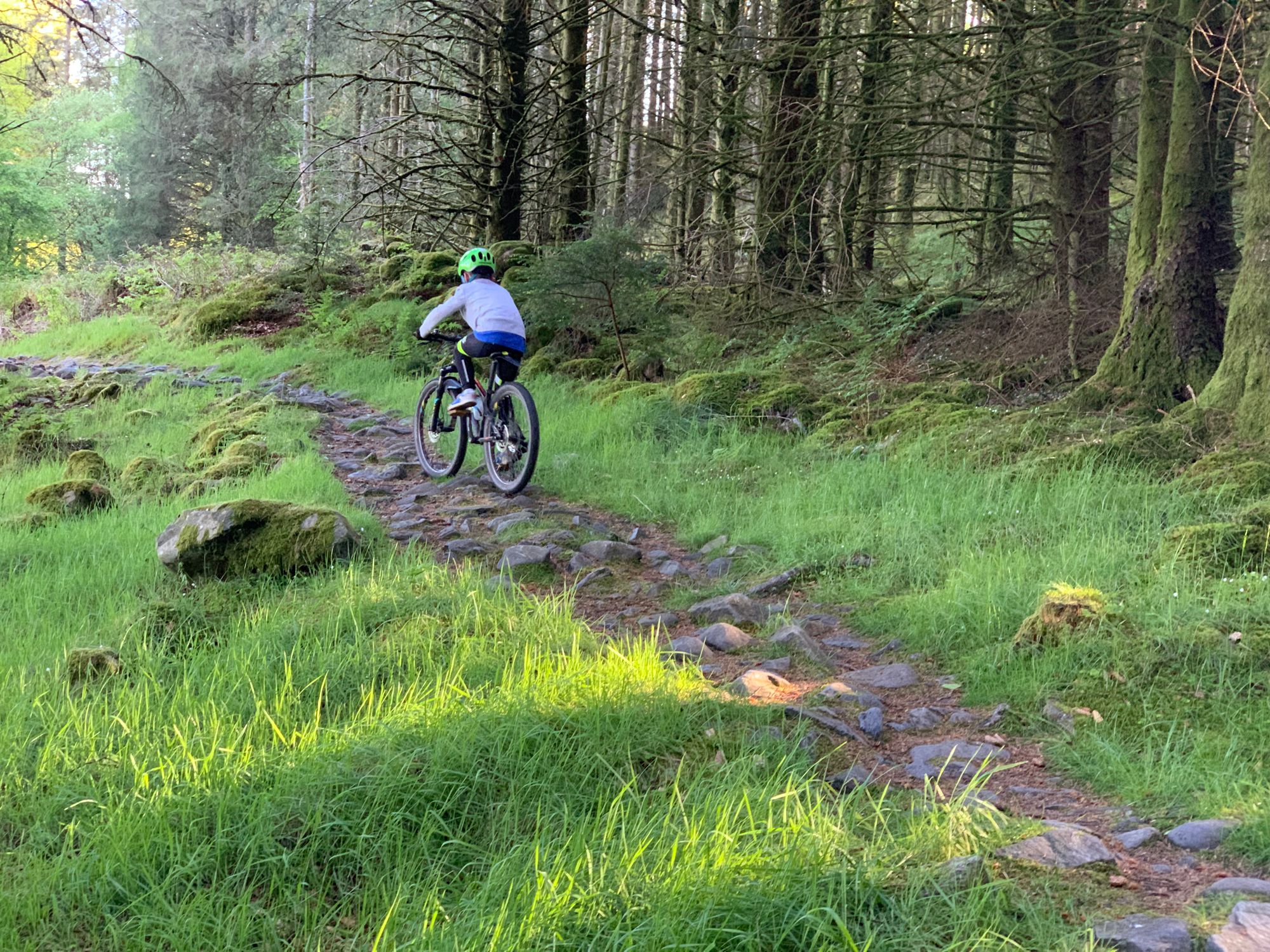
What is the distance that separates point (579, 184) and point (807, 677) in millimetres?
12442

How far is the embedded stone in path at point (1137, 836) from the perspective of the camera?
107 inches

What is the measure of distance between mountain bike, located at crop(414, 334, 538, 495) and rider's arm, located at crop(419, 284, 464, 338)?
0.70 feet

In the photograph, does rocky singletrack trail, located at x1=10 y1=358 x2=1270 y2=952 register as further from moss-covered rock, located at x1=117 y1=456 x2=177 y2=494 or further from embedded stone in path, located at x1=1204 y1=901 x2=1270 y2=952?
moss-covered rock, located at x1=117 y1=456 x2=177 y2=494

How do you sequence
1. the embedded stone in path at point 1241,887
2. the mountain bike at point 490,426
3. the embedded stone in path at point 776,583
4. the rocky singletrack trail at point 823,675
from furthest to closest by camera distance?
1. the mountain bike at point 490,426
2. the embedded stone in path at point 776,583
3. the rocky singletrack trail at point 823,675
4. the embedded stone in path at point 1241,887

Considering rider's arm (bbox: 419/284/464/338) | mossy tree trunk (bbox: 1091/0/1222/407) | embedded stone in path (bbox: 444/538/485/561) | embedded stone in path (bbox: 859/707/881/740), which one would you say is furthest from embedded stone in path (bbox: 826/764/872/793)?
rider's arm (bbox: 419/284/464/338)

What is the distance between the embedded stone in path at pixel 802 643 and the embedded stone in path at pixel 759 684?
1.17 ft

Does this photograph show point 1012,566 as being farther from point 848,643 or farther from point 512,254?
point 512,254

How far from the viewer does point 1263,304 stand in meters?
6.14

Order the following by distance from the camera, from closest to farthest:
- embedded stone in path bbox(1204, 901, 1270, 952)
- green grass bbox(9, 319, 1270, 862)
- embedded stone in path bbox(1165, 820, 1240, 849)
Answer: embedded stone in path bbox(1204, 901, 1270, 952) → embedded stone in path bbox(1165, 820, 1240, 849) → green grass bbox(9, 319, 1270, 862)

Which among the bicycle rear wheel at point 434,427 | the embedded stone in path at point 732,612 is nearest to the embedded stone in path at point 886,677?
the embedded stone in path at point 732,612

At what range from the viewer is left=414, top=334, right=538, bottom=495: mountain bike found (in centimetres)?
755

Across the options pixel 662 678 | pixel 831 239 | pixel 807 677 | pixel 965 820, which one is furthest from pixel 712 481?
pixel 831 239

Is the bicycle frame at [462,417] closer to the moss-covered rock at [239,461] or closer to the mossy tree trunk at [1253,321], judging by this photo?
the moss-covered rock at [239,461]

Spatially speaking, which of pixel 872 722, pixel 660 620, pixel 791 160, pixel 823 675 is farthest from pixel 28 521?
pixel 791 160
